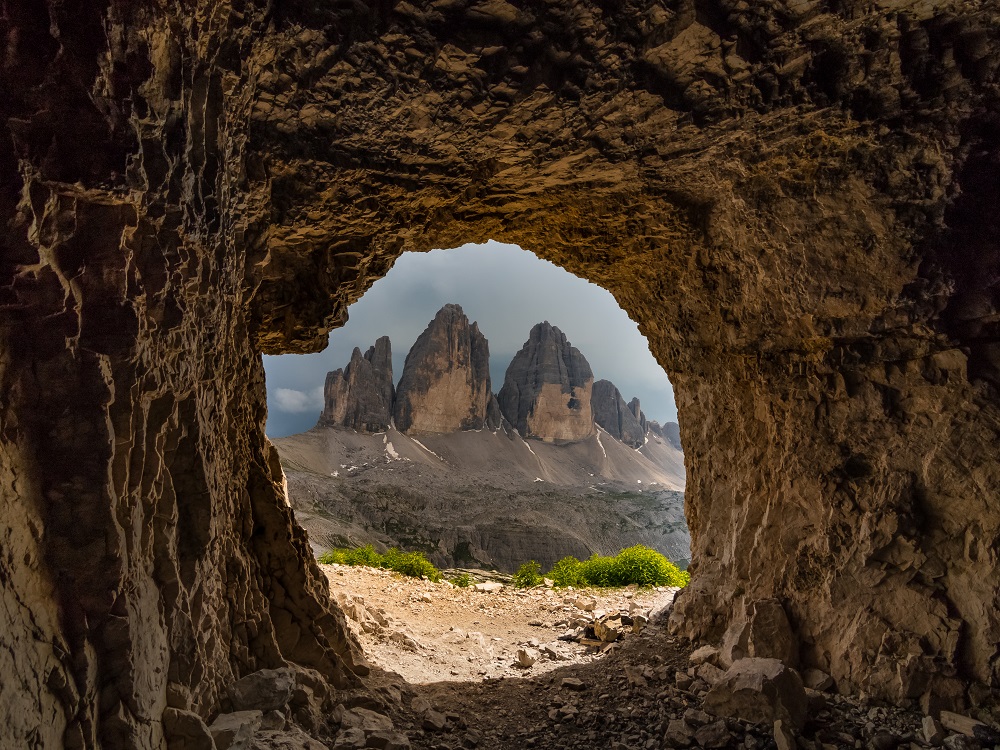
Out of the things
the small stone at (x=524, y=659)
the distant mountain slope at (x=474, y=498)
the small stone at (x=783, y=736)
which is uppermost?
the small stone at (x=783, y=736)

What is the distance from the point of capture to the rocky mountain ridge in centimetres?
6462

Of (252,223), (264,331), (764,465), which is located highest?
(252,223)

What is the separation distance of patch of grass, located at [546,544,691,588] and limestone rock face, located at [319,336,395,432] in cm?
5171

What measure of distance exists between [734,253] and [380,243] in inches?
162

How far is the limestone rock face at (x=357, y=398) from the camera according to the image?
6319 cm

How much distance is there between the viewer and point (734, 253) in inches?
240

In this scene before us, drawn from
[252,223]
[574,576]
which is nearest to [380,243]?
[252,223]

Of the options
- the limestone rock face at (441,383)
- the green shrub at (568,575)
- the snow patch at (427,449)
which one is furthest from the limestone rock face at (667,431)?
the green shrub at (568,575)

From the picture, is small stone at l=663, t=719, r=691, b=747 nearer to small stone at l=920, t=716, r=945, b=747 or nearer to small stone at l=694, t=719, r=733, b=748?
small stone at l=694, t=719, r=733, b=748

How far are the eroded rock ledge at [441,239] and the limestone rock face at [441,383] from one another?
6120 centimetres

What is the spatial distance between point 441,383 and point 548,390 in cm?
1683

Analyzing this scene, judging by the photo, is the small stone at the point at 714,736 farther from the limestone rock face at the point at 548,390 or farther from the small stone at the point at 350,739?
the limestone rock face at the point at 548,390

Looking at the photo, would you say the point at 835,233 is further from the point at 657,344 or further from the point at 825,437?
the point at 657,344

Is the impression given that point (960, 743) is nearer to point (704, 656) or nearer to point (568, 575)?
point (704, 656)
